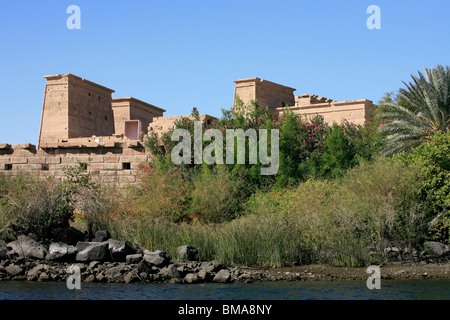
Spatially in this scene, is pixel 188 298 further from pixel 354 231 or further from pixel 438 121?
pixel 438 121

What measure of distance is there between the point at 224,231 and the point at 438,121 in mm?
9768

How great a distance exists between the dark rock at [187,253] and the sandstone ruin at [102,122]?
26.1 feet

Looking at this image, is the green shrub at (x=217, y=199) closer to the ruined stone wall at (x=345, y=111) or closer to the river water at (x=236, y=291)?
the river water at (x=236, y=291)

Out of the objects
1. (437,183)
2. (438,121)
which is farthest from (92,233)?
(438,121)

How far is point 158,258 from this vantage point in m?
15.6

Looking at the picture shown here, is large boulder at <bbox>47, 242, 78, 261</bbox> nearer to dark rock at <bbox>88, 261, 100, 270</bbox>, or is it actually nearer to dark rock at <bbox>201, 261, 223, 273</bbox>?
dark rock at <bbox>88, 261, 100, 270</bbox>

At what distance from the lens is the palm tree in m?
21.9

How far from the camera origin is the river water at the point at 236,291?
12.5 m

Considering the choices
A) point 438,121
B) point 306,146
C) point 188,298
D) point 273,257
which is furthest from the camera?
point 306,146

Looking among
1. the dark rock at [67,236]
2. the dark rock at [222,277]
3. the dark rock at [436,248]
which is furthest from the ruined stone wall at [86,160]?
the dark rock at [436,248]

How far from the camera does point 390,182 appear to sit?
18.5 meters

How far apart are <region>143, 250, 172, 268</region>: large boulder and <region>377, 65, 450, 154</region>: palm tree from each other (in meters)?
10.1

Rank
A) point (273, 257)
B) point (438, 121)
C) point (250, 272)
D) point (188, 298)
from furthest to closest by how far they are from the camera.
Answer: point (438, 121) → point (273, 257) → point (250, 272) → point (188, 298)
